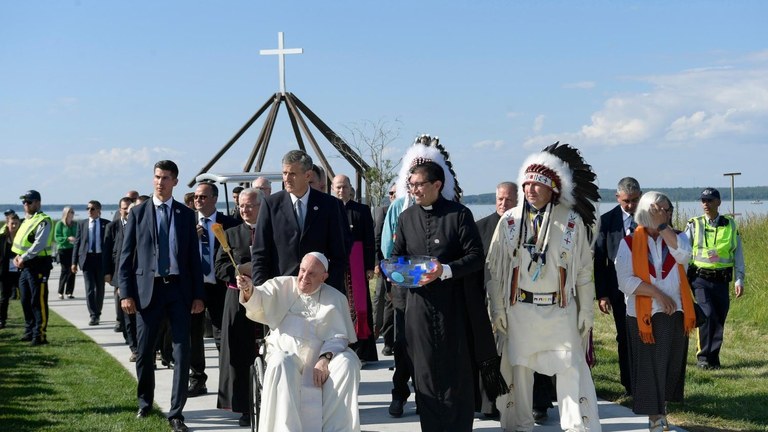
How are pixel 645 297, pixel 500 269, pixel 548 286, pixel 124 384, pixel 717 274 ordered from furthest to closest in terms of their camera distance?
pixel 717 274, pixel 124 384, pixel 645 297, pixel 500 269, pixel 548 286

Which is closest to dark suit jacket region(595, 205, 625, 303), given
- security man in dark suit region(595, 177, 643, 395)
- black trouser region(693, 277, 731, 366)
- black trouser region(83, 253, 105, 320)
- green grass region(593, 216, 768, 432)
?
security man in dark suit region(595, 177, 643, 395)

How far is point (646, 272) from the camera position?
21.6 ft

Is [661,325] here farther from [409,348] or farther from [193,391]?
[193,391]

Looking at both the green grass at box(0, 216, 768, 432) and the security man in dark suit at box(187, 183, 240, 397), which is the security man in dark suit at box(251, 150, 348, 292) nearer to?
the green grass at box(0, 216, 768, 432)

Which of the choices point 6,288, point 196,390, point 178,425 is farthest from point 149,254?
point 6,288

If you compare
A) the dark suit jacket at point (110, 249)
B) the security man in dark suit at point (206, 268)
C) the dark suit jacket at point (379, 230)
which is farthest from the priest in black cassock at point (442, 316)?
the dark suit jacket at point (110, 249)

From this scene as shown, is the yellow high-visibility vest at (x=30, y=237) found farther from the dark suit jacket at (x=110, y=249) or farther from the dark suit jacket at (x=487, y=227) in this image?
the dark suit jacket at (x=487, y=227)

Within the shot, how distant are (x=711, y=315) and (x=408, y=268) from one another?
4985mm

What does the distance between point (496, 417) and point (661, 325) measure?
1508 millimetres

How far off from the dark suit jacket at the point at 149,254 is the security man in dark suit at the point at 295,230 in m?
0.87

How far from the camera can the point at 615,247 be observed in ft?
25.8

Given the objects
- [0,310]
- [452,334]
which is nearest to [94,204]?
[0,310]

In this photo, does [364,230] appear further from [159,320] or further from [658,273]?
[658,273]

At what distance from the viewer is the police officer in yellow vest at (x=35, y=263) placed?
12.0 metres
